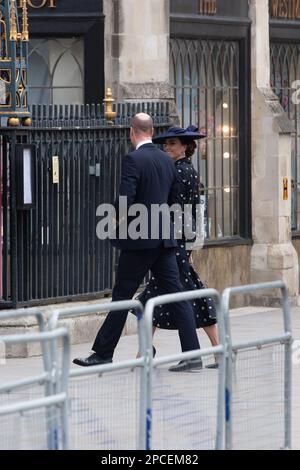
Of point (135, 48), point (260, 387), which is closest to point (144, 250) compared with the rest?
point (260, 387)

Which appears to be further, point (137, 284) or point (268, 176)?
point (268, 176)

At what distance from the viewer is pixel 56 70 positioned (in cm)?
1623

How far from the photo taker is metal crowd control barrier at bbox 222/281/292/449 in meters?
7.92

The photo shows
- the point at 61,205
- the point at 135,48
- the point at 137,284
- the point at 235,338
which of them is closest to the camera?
the point at 235,338

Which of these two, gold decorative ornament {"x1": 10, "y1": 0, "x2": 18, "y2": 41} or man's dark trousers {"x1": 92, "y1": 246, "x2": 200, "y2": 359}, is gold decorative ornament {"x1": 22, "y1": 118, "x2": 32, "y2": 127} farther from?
man's dark trousers {"x1": 92, "y1": 246, "x2": 200, "y2": 359}

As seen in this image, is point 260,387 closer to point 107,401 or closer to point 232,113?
point 107,401

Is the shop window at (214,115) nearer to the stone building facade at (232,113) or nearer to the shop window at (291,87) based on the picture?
the stone building facade at (232,113)

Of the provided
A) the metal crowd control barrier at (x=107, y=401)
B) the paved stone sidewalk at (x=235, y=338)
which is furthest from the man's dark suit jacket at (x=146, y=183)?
the metal crowd control barrier at (x=107, y=401)

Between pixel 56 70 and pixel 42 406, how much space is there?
10071mm

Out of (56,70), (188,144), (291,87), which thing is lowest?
(188,144)

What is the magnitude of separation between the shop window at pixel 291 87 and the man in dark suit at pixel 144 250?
23.3ft

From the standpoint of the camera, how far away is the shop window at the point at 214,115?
1698 centimetres

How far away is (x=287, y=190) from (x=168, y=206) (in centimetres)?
597

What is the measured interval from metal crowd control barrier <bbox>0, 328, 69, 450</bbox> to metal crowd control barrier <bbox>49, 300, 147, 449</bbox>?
0.20 m
